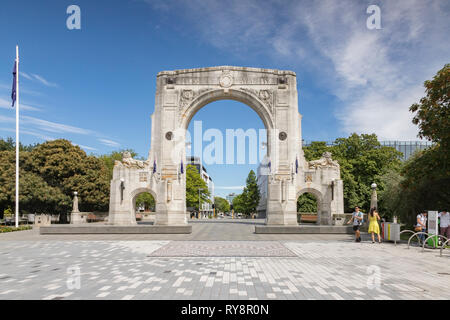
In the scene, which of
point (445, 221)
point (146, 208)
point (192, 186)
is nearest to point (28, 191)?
point (146, 208)

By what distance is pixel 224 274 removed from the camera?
875cm

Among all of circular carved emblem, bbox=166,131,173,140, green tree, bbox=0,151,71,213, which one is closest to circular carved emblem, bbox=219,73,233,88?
circular carved emblem, bbox=166,131,173,140

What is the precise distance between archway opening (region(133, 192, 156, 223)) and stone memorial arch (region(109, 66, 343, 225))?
2.40 m

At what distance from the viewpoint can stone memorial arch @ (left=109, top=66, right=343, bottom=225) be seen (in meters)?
27.9

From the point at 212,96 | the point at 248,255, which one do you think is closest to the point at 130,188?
the point at 212,96

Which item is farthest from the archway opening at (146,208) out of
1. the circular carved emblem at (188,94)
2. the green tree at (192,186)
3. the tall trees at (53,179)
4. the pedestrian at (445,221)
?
the pedestrian at (445,221)

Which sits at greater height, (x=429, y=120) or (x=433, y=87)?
(x=433, y=87)

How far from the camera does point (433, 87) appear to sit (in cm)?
1712

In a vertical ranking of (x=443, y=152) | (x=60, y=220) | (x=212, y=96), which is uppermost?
(x=212, y=96)

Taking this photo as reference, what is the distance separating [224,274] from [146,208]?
58.1m

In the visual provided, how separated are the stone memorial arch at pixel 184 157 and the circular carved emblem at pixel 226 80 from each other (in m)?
0.09
